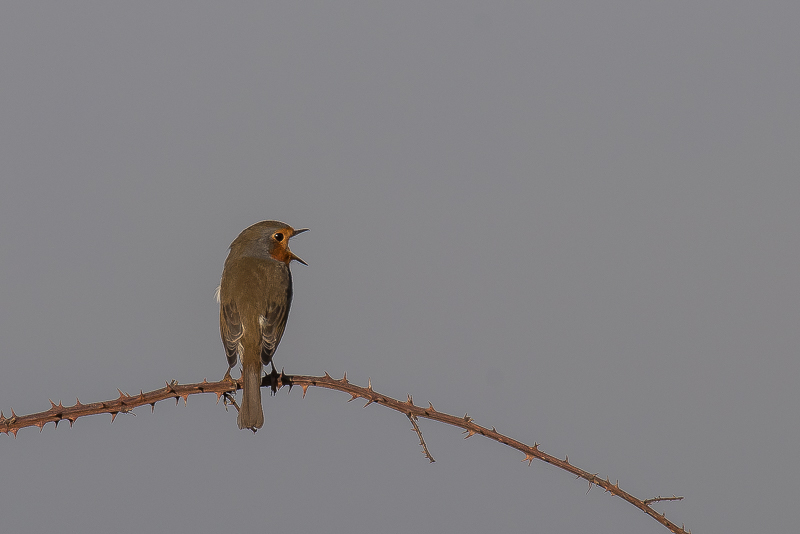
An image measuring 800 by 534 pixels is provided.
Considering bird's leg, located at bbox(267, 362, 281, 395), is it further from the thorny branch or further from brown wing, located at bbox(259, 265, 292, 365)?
the thorny branch

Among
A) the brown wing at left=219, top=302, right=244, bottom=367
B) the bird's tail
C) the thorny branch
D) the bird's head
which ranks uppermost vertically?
the bird's head

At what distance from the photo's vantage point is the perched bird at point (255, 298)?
232 inches

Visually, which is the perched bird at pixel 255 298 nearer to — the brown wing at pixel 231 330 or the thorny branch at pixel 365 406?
the brown wing at pixel 231 330

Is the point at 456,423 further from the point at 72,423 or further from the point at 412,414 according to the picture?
the point at 72,423

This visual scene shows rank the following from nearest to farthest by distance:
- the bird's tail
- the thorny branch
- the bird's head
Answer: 1. the thorny branch
2. the bird's tail
3. the bird's head

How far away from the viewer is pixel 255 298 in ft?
20.1

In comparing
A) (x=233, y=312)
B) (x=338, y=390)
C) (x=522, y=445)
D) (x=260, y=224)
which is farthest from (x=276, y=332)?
(x=522, y=445)

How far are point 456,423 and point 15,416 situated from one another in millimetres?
2096

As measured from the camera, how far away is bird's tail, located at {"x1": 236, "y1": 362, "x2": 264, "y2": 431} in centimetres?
539

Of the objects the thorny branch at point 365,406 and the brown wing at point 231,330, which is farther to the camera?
the brown wing at point 231,330

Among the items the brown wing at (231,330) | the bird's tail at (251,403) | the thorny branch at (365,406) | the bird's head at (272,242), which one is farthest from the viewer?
the bird's head at (272,242)

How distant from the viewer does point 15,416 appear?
3760 millimetres

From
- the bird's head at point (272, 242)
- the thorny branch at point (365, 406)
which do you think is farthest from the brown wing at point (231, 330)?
the thorny branch at point (365, 406)

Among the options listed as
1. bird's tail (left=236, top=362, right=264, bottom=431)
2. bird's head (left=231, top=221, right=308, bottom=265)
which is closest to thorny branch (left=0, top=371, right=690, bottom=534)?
bird's tail (left=236, top=362, right=264, bottom=431)
